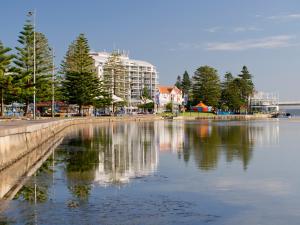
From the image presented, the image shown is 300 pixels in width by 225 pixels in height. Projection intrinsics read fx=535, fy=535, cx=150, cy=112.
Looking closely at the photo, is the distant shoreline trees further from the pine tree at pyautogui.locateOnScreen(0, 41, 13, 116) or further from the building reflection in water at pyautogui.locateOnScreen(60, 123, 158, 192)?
the building reflection in water at pyautogui.locateOnScreen(60, 123, 158, 192)

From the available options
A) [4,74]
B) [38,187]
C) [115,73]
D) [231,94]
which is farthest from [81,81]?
[231,94]

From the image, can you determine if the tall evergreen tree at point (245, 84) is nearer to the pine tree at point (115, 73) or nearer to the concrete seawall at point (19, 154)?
the pine tree at point (115, 73)

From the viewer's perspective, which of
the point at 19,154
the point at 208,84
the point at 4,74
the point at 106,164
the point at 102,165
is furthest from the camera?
the point at 208,84

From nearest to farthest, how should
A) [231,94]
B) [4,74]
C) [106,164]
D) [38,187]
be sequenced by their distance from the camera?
[38,187] → [106,164] → [4,74] → [231,94]

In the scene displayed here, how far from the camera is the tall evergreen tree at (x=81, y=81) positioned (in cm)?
8669

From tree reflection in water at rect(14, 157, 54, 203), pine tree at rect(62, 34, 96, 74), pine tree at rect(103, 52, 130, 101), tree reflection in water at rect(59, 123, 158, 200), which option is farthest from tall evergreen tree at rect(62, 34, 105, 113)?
tree reflection in water at rect(14, 157, 54, 203)

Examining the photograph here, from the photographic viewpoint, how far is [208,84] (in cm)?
14788

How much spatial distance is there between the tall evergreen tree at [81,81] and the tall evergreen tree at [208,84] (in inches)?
2355

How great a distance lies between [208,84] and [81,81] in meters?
67.2

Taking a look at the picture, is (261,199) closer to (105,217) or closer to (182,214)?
(182,214)

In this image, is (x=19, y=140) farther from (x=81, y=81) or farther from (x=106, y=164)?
(x=81, y=81)

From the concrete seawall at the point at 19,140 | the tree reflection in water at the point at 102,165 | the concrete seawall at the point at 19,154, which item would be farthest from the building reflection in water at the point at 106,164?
the concrete seawall at the point at 19,140

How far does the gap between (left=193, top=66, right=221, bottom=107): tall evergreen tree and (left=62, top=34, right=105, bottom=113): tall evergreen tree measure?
196ft

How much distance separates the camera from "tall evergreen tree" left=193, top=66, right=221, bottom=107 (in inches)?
5812
